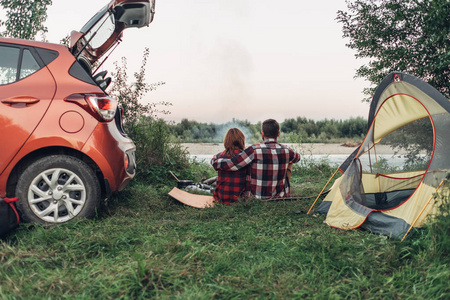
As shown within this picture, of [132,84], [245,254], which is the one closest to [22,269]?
[245,254]

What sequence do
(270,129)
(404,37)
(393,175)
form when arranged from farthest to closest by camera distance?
(404,37), (393,175), (270,129)

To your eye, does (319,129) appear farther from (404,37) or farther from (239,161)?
(239,161)

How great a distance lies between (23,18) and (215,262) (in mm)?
8509

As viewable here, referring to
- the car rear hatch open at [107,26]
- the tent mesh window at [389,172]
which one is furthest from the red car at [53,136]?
the tent mesh window at [389,172]

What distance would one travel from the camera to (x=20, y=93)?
12.8ft

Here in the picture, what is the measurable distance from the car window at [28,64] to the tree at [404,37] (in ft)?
18.2

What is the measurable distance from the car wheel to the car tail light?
517mm

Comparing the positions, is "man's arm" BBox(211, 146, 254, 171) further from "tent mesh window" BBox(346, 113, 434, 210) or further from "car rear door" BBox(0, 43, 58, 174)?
"car rear door" BBox(0, 43, 58, 174)

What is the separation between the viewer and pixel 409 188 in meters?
5.56

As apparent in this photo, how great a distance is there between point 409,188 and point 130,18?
4.30 m

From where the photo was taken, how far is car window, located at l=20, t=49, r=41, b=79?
399 centimetres

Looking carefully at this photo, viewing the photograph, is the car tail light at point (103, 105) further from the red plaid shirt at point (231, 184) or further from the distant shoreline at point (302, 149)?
the distant shoreline at point (302, 149)

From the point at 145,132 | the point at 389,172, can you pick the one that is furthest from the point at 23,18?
the point at 389,172

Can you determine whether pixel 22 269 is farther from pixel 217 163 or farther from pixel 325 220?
pixel 325 220
